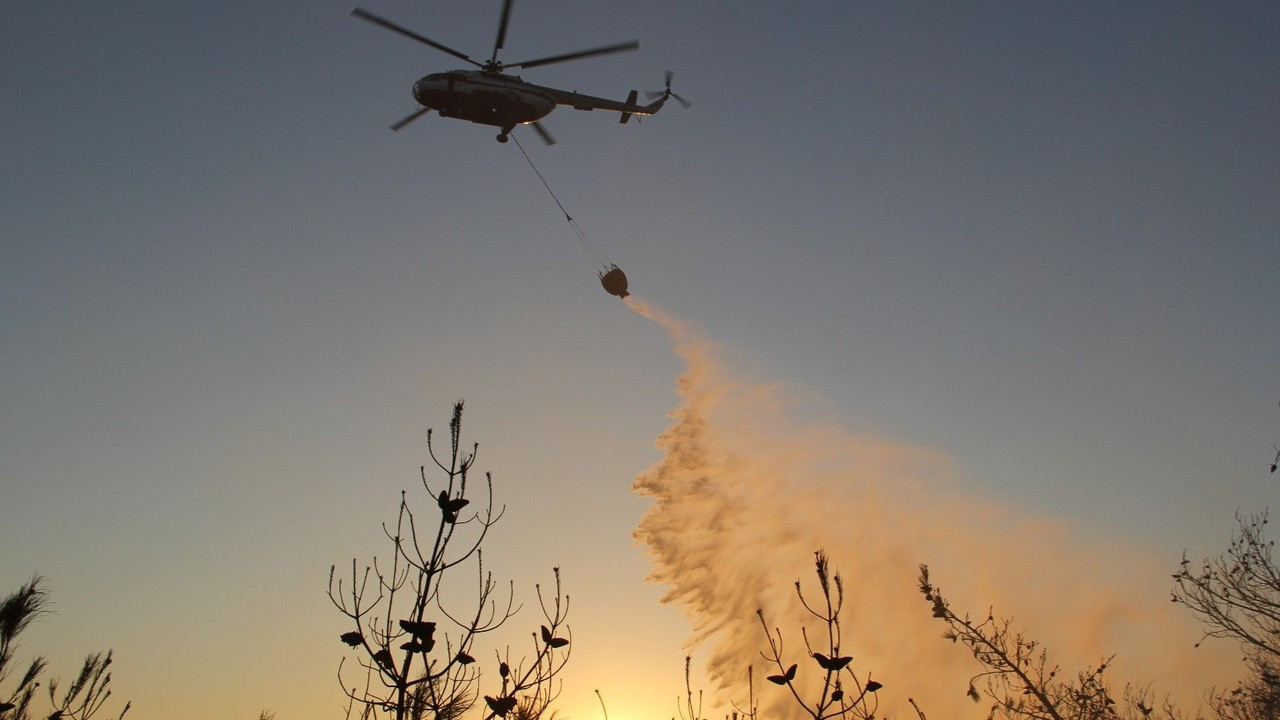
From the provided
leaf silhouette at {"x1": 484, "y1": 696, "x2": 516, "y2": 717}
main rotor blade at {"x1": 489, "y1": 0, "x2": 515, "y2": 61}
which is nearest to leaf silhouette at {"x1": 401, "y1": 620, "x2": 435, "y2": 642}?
leaf silhouette at {"x1": 484, "y1": 696, "x2": 516, "y2": 717}

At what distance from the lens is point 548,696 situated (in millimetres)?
6844

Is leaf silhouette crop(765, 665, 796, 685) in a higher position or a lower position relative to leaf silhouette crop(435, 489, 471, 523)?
lower

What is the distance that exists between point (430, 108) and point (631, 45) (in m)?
8.95

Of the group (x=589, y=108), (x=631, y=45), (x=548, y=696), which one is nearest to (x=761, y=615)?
(x=548, y=696)

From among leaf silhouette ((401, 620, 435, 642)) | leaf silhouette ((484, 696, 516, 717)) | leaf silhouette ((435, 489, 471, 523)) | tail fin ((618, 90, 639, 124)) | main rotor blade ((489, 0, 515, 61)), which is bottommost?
leaf silhouette ((484, 696, 516, 717))

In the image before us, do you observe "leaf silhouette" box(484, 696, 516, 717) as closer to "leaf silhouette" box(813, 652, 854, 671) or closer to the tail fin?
"leaf silhouette" box(813, 652, 854, 671)

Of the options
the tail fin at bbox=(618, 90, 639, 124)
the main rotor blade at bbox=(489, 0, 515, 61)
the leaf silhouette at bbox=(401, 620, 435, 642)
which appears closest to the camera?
the leaf silhouette at bbox=(401, 620, 435, 642)

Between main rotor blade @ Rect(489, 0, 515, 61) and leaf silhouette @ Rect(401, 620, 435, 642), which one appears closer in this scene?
leaf silhouette @ Rect(401, 620, 435, 642)

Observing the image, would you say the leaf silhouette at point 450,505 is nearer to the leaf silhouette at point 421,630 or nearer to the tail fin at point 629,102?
the leaf silhouette at point 421,630

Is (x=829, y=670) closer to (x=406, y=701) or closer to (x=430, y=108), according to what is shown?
(x=406, y=701)

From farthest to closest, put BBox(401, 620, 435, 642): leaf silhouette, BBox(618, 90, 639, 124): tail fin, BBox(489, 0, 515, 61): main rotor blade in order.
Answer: BBox(618, 90, 639, 124): tail fin
BBox(489, 0, 515, 61): main rotor blade
BBox(401, 620, 435, 642): leaf silhouette

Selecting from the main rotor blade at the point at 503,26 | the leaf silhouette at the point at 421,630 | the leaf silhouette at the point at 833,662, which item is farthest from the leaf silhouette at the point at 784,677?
the main rotor blade at the point at 503,26

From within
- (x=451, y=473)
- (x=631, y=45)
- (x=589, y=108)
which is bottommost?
(x=451, y=473)

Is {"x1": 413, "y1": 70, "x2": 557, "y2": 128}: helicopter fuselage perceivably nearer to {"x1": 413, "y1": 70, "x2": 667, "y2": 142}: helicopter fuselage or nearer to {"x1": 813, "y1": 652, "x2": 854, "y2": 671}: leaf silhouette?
{"x1": 413, "y1": 70, "x2": 667, "y2": 142}: helicopter fuselage
